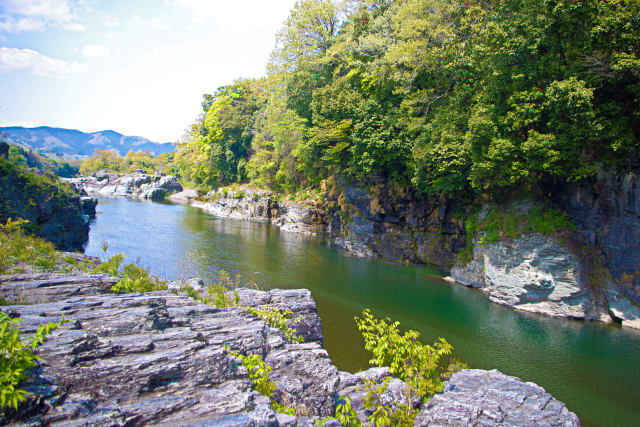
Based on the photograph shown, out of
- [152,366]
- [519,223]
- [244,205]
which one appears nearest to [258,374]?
[152,366]

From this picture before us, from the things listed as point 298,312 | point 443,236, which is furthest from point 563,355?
point 443,236

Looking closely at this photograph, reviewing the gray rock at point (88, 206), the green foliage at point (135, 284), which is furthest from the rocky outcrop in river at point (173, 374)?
the gray rock at point (88, 206)

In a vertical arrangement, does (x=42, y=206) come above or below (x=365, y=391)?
above

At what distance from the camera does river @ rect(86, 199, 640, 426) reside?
470 inches

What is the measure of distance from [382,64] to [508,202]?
13699 mm

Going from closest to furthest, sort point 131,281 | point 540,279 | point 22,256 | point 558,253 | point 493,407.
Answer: point 493,407, point 131,281, point 22,256, point 558,253, point 540,279

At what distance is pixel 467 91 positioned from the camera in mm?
20297

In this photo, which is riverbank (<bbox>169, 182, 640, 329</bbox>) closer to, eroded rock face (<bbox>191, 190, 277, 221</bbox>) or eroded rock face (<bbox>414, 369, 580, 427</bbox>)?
eroded rock face (<bbox>191, 190, 277, 221</bbox>)

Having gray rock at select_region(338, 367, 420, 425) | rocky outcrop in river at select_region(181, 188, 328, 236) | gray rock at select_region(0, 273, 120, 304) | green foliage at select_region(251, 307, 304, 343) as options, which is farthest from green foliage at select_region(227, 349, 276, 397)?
rocky outcrop in river at select_region(181, 188, 328, 236)

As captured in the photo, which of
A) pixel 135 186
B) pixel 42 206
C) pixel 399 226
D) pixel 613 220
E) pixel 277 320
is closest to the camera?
pixel 277 320

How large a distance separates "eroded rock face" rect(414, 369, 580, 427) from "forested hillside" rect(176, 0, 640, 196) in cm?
1132

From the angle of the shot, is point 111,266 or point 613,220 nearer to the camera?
point 111,266

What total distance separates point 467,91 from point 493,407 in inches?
699

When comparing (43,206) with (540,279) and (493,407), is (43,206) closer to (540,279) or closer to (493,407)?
(493,407)
